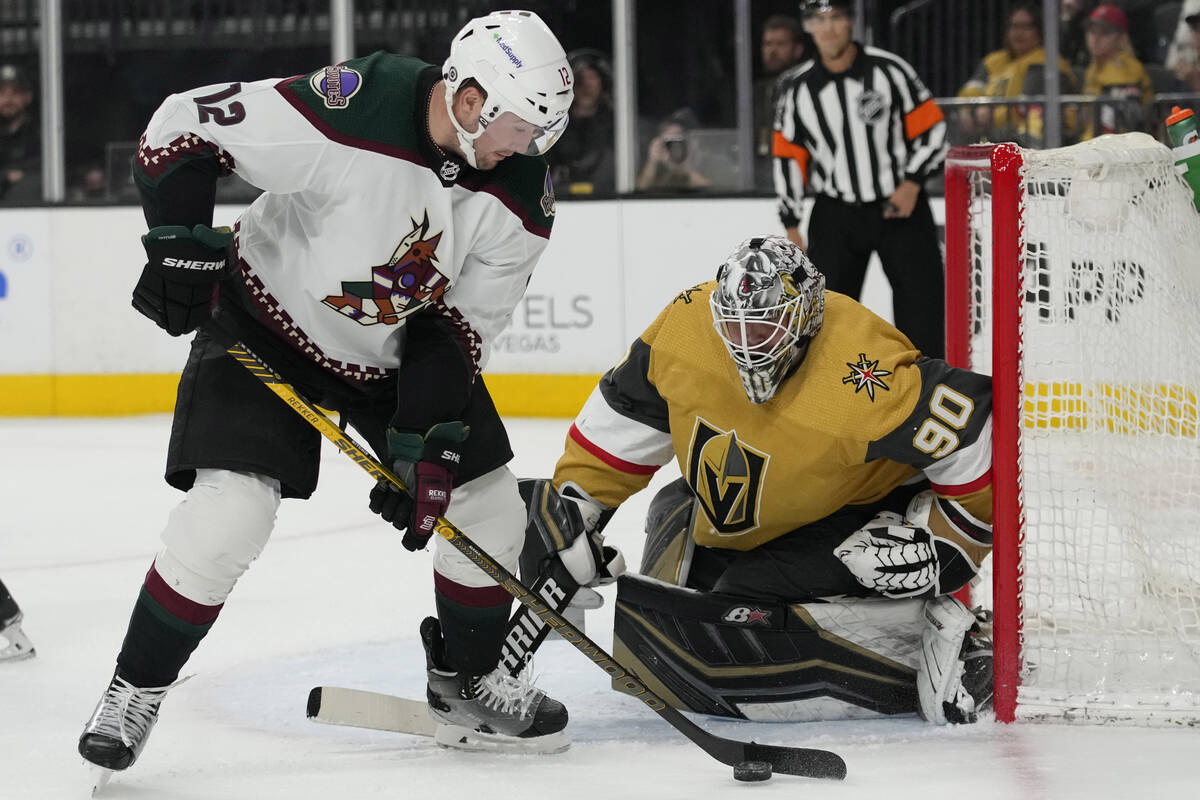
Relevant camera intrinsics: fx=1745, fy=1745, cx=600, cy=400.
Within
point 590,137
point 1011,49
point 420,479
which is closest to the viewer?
point 420,479

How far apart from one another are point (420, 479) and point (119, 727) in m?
0.46

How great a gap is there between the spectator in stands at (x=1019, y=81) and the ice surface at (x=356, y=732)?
272 centimetres

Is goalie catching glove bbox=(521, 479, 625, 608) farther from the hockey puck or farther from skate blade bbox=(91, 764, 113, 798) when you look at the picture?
skate blade bbox=(91, 764, 113, 798)

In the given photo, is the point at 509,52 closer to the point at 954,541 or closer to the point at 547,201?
the point at 547,201

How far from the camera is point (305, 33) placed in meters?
6.51

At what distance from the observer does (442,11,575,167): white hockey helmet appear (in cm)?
206

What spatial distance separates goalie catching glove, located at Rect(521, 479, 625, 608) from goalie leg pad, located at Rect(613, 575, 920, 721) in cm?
11

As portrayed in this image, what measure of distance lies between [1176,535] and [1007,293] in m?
0.55

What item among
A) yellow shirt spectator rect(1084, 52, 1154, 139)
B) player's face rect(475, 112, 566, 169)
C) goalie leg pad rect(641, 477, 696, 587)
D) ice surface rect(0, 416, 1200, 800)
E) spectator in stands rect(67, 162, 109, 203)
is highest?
yellow shirt spectator rect(1084, 52, 1154, 139)

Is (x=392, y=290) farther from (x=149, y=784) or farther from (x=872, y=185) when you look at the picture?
(x=872, y=185)

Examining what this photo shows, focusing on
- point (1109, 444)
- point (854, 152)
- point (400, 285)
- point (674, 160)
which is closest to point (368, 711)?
point (400, 285)

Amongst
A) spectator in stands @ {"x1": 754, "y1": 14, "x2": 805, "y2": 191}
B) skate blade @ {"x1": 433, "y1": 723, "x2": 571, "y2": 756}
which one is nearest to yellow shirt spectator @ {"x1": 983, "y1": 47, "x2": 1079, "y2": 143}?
spectator in stands @ {"x1": 754, "y1": 14, "x2": 805, "y2": 191}

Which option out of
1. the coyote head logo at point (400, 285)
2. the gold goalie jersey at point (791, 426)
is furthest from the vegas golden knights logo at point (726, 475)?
the coyote head logo at point (400, 285)

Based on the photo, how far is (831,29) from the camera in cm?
486
